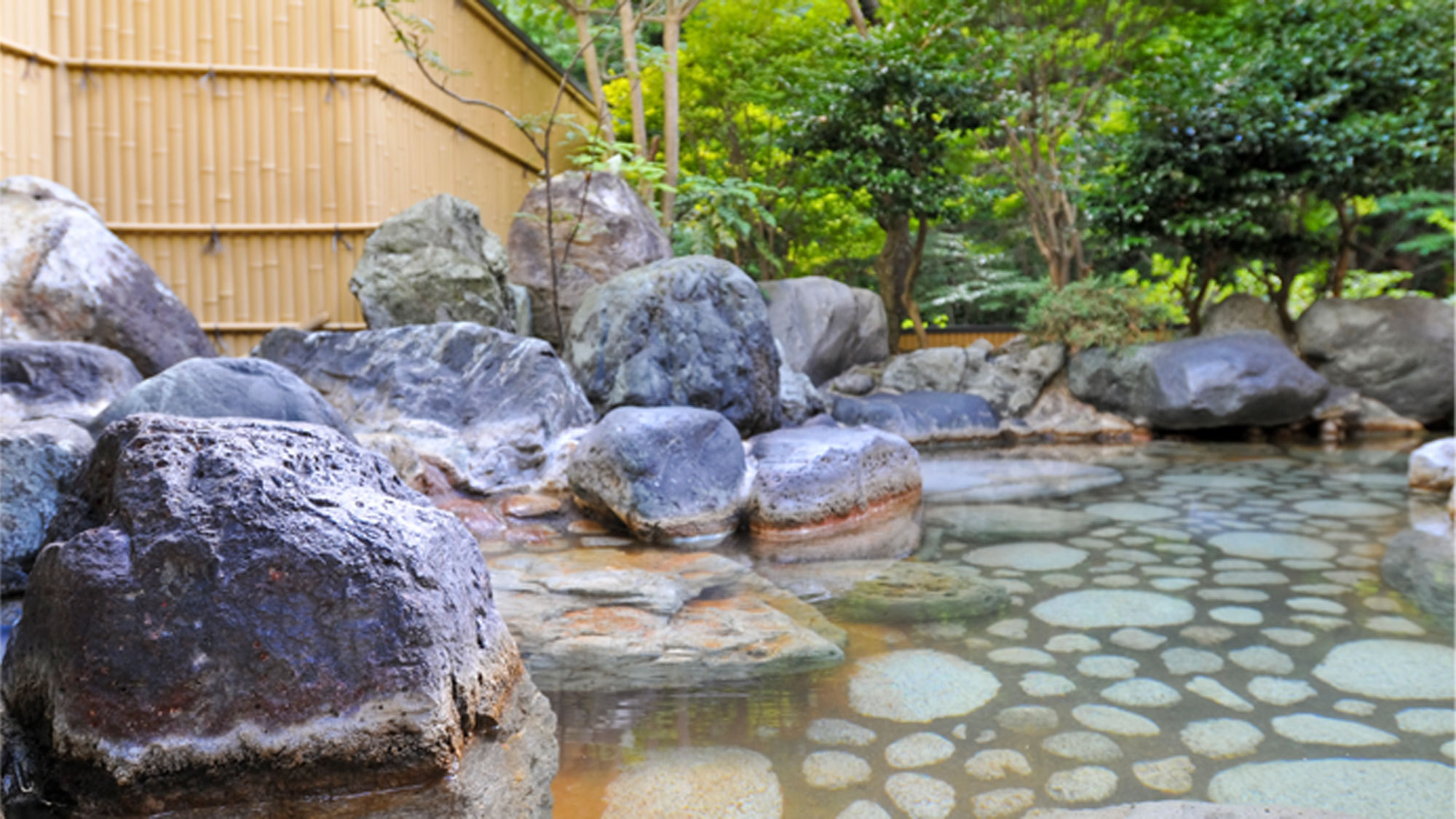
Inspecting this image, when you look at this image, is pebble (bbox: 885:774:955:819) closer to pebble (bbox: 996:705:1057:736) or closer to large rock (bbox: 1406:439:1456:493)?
pebble (bbox: 996:705:1057:736)

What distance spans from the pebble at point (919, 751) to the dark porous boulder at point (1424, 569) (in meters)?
2.17

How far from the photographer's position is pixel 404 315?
6496 millimetres

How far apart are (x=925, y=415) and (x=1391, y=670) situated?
20.0 feet

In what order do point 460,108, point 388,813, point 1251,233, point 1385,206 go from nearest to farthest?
point 388,813, point 460,108, point 1251,233, point 1385,206

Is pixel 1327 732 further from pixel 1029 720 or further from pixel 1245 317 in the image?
pixel 1245 317

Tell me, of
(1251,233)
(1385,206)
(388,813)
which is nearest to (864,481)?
(388,813)

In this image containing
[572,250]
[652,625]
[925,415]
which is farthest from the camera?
[925,415]

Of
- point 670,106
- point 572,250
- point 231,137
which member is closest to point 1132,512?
point 572,250

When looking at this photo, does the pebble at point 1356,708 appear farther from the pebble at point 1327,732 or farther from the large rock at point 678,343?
the large rock at point 678,343

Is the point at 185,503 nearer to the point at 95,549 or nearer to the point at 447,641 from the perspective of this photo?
the point at 95,549

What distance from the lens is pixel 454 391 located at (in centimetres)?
531

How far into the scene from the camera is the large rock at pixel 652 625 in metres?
2.64

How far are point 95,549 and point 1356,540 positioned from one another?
5205 millimetres

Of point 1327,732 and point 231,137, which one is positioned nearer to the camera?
point 1327,732
